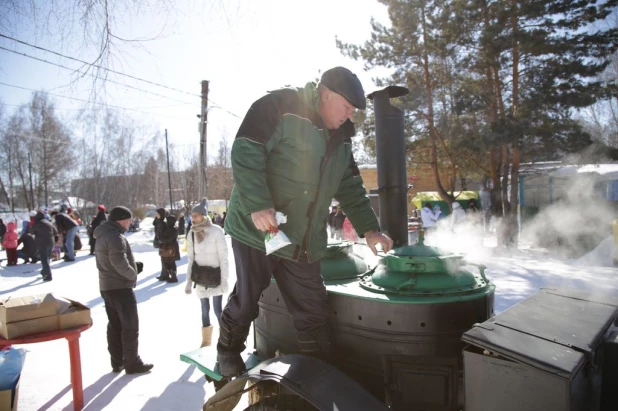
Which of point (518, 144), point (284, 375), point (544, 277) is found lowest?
point (544, 277)

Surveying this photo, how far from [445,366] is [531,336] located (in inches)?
19.0

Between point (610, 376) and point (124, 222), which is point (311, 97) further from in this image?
point (124, 222)

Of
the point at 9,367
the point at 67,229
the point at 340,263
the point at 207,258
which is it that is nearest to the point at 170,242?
the point at 207,258

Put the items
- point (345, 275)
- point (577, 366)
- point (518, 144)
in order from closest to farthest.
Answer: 1. point (577, 366)
2. point (345, 275)
3. point (518, 144)

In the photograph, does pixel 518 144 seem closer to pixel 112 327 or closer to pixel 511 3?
pixel 511 3

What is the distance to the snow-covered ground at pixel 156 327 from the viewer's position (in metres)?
3.79

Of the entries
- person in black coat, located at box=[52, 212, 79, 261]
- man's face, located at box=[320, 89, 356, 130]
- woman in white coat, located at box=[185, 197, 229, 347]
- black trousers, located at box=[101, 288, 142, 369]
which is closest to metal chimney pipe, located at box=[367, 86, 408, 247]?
man's face, located at box=[320, 89, 356, 130]

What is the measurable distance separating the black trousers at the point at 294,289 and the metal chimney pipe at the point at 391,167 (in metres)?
1.23

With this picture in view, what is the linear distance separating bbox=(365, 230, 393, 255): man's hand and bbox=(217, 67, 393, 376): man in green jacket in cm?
38

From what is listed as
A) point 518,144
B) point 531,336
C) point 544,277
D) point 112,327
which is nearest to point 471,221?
point 518,144

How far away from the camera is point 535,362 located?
1.32 meters

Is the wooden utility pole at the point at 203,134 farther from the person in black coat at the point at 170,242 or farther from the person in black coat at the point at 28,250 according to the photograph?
the person in black coat at the point at 170,242

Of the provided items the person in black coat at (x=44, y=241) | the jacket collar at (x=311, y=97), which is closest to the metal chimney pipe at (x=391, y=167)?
the jacket collar at (x=311, y=97)

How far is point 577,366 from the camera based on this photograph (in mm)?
1303
